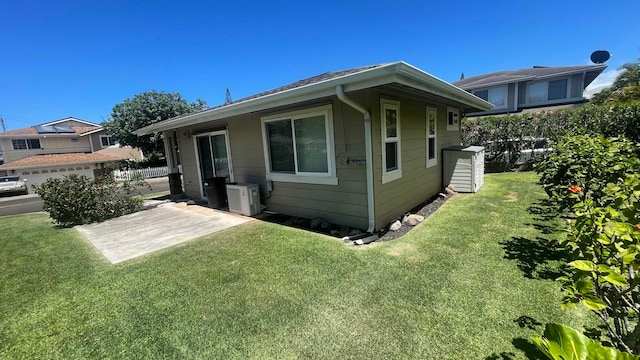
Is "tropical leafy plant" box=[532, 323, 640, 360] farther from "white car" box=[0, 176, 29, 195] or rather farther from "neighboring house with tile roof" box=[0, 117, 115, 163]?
"neighboring house with tile roof" box=[0, 117, 115, 163]

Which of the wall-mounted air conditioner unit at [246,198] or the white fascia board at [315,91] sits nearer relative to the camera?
the white fascia board at [315,91]

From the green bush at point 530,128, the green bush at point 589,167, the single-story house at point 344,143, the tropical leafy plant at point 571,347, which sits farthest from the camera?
the green bush at point 530,128

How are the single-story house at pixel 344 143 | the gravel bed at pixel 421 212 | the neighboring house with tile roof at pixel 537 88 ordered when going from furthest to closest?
the neighboring house with tile roof at pixel 537 88 < the gravel bed at pixel 421 212 < the single-story house at pixel 344 143

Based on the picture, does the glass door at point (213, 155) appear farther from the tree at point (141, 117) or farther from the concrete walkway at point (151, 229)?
the tree at point (141, 117)

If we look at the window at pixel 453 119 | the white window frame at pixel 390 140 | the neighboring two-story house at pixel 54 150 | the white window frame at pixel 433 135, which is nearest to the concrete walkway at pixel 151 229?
the white window frame at pixel 390 140

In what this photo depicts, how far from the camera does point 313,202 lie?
207 inches

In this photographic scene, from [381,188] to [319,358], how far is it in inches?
121

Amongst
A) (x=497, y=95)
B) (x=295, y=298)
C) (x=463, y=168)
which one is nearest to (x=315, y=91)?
(x=295, y=298)

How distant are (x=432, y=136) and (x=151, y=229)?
6.93 m

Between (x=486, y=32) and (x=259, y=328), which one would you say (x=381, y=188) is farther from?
(x=486, y=32)

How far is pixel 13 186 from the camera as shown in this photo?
16828 mm

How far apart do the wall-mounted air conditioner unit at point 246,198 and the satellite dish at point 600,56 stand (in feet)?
90.2

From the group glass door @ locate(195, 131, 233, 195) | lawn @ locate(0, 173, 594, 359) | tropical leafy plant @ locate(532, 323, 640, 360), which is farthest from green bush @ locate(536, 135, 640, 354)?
glass door @ locate(195, 131, 233, 195)

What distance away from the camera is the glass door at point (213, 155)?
7.13m
